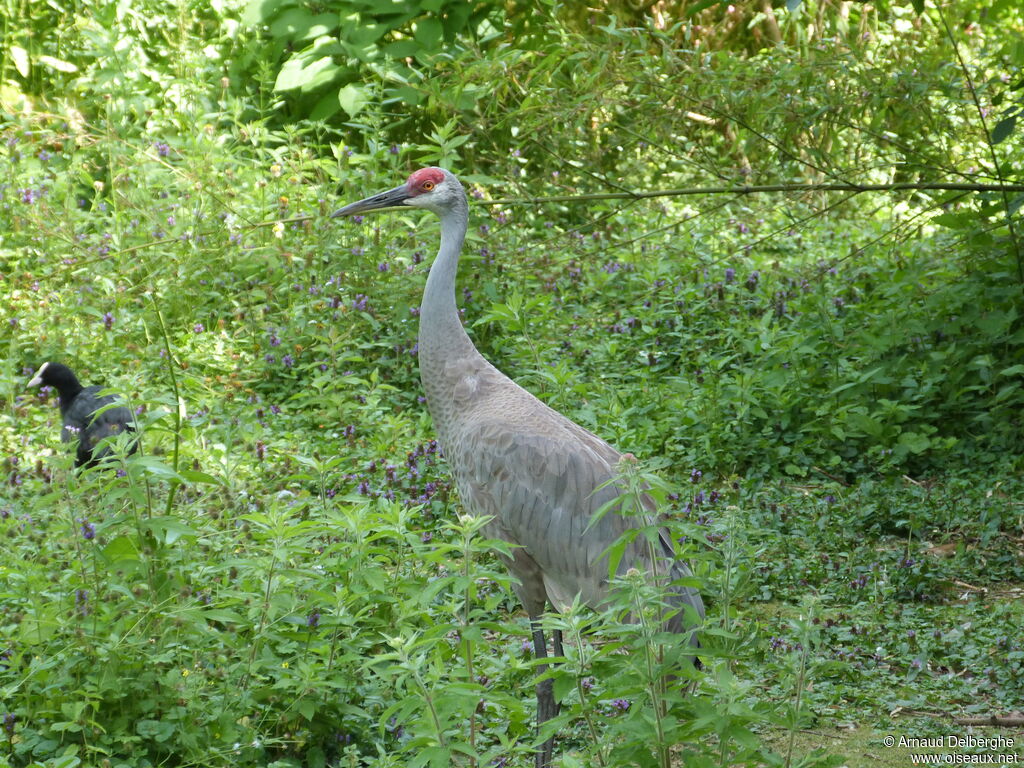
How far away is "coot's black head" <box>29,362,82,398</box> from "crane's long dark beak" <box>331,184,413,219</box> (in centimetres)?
174

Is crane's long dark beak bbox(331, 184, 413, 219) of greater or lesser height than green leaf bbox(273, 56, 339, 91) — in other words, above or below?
above

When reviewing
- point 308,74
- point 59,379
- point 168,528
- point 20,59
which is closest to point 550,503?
point 168,528

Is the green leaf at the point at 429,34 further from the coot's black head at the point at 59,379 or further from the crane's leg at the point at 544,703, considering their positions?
the crane's leg at the point at 544,703

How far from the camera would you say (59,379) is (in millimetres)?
5812

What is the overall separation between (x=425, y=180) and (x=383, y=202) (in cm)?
22

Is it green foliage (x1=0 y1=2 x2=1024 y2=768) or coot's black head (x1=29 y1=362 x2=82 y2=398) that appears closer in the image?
green foliage (x1=0 y1=2 x2=1024 y2=768)

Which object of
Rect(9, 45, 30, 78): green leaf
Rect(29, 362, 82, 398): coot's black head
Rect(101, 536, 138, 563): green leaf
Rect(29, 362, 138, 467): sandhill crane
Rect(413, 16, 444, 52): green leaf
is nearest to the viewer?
Rect(101, 536, 138, 563): green leaf

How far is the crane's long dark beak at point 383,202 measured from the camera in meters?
4.93

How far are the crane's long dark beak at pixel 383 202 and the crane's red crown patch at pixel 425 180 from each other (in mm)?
41

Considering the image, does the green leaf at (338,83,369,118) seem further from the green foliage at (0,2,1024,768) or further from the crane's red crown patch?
the crane's red crown patch

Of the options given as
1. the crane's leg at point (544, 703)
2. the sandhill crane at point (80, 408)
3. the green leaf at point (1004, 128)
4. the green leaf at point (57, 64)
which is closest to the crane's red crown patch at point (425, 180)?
the sandhill crane at point (80, 408)

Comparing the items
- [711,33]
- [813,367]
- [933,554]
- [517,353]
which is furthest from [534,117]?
[711,33]

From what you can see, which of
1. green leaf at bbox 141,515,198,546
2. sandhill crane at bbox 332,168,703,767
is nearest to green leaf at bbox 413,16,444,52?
sandhill crane at bbox 332,168,703,767

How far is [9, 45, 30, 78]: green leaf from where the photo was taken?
32.0 feet
